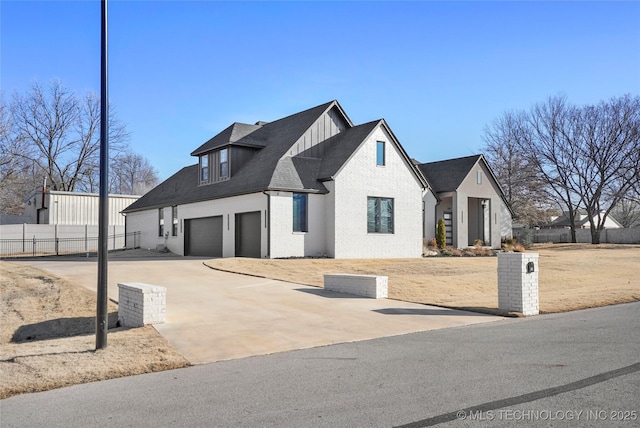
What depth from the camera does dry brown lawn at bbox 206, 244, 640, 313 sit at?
15273 mm

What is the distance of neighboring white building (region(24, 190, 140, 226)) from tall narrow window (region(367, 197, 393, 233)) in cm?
2436

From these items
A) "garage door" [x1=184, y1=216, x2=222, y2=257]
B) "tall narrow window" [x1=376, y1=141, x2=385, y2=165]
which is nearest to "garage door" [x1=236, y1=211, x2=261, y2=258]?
"garage door" [x1=184, y1=216, x2=222, y2=257]

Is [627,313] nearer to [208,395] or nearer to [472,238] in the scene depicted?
[208,395]

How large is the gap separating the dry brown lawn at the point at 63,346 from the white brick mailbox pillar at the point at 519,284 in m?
7.87

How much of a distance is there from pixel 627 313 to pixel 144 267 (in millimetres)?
16746

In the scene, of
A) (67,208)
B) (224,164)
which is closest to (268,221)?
(224,164)

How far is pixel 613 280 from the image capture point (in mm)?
21781

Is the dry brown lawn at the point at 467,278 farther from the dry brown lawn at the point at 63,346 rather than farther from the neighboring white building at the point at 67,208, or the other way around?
the neighboring white building at the point at 67,208

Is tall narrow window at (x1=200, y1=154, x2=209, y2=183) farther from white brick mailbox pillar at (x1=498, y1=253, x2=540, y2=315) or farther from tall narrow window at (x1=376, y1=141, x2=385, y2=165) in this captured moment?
white brick mailbox pillar at (x1=498, y1=253, x2=540, y2=315)

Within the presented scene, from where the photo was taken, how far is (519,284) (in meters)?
12.7

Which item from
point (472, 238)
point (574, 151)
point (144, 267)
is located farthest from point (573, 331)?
point (574, 151)

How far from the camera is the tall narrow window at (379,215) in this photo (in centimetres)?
2758

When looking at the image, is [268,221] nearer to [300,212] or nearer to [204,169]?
[300,212]

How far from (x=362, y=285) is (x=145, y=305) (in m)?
6.32
